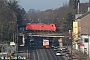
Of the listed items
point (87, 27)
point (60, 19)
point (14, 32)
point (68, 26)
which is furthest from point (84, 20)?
point (60, 19)

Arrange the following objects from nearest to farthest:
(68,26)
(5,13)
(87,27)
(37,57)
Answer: (37,57) → (87,27) → (5,13) → (68,26)

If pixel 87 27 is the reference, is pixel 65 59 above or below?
below

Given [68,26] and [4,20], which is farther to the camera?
[68,26]

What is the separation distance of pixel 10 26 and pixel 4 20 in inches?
75.6

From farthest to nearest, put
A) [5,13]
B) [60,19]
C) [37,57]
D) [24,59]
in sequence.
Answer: [60,19] < [5,13] < [37,57] < [24,59]

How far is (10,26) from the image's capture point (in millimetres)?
85625

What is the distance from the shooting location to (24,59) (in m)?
68.2

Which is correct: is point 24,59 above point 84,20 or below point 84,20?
below

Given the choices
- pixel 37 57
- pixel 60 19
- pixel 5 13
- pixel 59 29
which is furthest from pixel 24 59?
pixel 60 19

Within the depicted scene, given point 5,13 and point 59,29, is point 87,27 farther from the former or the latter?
point 59,29

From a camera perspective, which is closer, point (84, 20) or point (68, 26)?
point (84, 20)

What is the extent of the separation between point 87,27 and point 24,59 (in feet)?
64.3

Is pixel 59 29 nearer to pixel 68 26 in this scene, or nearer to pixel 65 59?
pixel 68 26

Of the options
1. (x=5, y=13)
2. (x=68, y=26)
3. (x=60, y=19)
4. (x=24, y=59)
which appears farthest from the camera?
(x=60, y=19)
